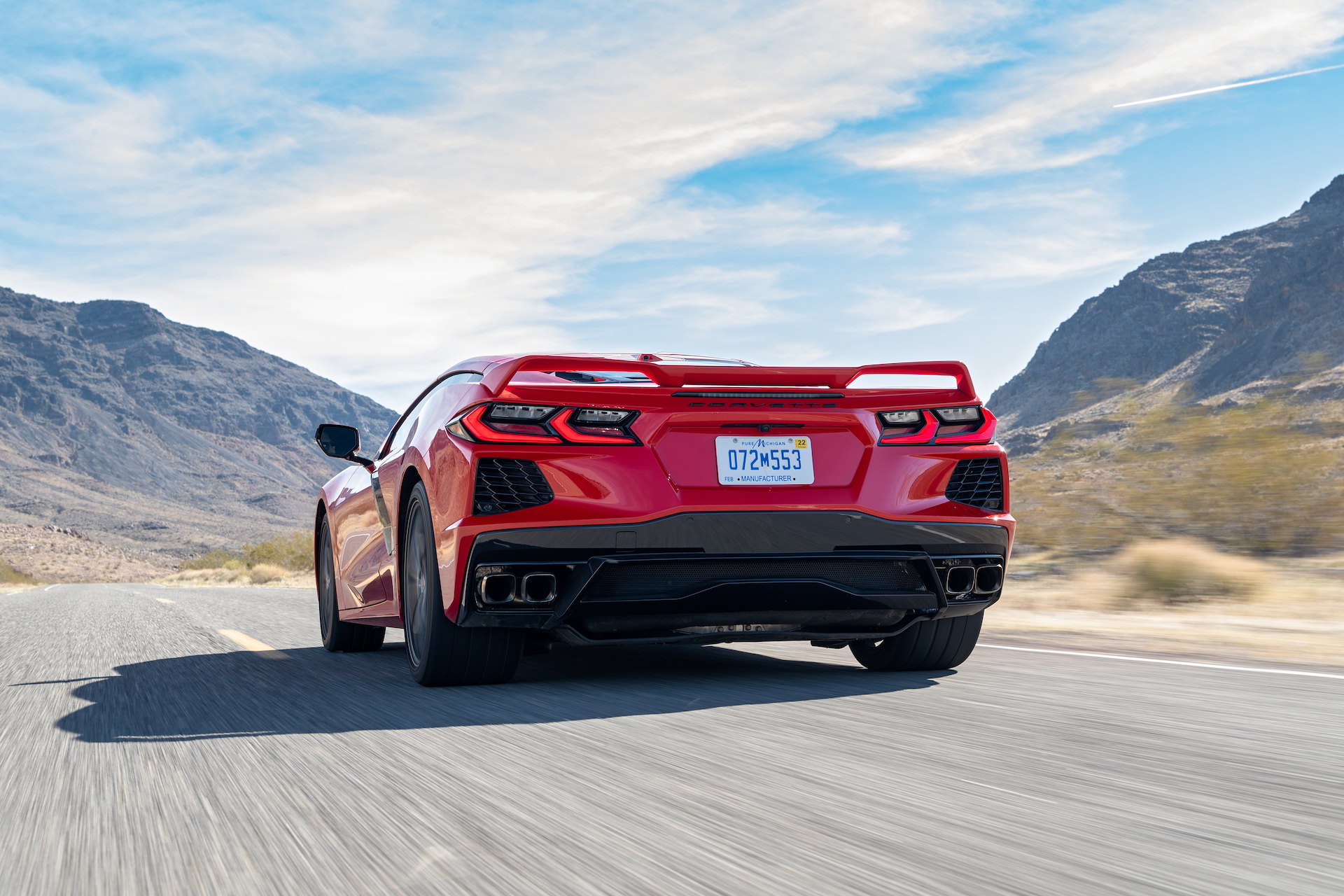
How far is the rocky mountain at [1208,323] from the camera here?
9244cm

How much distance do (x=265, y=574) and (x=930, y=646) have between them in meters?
39.2

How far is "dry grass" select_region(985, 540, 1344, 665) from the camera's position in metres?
7.79

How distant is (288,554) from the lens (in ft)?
162

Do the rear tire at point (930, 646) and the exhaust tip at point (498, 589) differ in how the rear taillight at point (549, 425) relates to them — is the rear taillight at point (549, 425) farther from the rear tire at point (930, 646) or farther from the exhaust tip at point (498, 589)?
the rear tire at point (930, 646)

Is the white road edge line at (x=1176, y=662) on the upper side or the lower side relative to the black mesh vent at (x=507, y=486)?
lower

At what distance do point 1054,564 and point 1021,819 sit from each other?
496 inches

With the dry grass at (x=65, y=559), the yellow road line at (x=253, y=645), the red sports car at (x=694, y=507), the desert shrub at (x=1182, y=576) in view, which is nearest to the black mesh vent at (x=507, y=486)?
the red sports car at (x=694, y=507)

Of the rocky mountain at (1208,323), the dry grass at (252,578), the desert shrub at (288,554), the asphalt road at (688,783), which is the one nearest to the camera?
the asphalt road at (688,783)

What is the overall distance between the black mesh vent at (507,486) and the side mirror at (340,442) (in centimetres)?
225

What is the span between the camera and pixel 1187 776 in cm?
360

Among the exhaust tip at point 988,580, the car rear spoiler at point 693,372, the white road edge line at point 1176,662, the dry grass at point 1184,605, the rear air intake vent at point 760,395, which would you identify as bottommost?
the dry grass at point 1184,605

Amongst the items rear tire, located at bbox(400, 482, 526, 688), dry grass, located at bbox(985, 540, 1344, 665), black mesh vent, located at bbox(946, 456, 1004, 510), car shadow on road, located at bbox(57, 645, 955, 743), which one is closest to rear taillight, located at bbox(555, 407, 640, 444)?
rear tire, located at bbox(400, 482, 526, 688)

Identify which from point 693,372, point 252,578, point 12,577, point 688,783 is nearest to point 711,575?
point 693,372

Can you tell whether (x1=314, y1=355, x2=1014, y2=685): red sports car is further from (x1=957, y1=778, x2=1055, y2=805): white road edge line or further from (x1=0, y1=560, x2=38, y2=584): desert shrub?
(x1=0, y1=560, x2=38, y2=584): desert shrub
